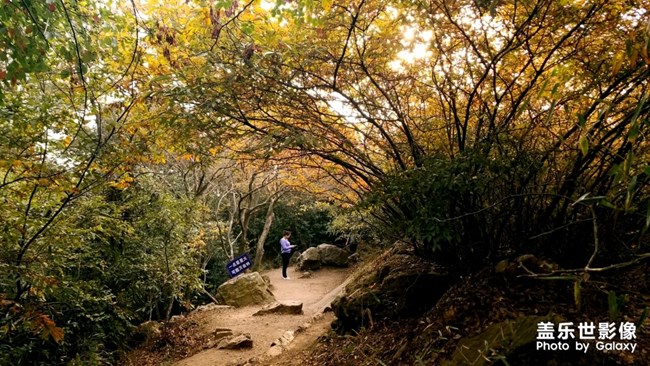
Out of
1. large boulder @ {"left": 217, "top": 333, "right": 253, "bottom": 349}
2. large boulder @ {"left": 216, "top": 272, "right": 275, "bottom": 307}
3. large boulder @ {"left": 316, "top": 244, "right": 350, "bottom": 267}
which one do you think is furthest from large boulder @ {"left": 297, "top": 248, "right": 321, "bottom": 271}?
→ large boulder @ {"left": 217, "top": 333, "right": 253, "bottom": 349}

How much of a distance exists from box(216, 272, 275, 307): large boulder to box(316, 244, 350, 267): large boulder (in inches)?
223

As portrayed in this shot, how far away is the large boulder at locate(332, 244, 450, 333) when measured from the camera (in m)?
3.86

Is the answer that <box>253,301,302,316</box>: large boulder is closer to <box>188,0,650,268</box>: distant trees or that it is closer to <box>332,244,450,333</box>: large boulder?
<box>332,244,450,333</box>: large boulder

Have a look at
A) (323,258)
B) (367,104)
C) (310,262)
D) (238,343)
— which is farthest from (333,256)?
(367,104)

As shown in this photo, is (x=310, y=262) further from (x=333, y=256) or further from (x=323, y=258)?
(x=333, y=256)

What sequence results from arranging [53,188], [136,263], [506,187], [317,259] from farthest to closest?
1. [317,259]
2. [136,263]
3. [53,188]
4. [506,187]

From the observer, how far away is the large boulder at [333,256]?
15250 mm

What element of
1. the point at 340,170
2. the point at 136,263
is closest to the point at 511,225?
the point at 340,170

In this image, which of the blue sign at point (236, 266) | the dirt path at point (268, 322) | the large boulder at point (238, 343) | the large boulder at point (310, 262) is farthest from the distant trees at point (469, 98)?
the large boulder at point (310, 262)

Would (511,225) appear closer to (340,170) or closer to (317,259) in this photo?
(340,170)

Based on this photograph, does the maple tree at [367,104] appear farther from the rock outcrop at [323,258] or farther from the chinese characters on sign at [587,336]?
the rock outcrop at [323,258]

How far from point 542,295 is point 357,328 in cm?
234

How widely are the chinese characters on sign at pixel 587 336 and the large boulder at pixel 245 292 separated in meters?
8.24

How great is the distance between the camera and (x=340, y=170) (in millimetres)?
4438
